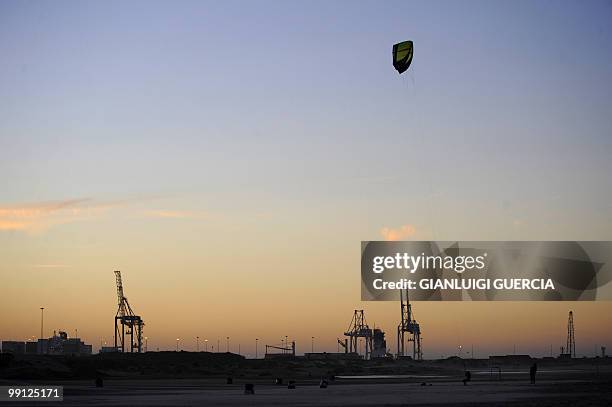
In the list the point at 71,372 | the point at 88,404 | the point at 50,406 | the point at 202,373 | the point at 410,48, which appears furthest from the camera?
the point at 202,373

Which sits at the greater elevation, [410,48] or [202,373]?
[410,48]

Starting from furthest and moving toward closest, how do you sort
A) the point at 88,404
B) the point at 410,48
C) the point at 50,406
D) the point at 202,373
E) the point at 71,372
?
the point at 202,373
the point at 71,372
the point at 410,48
the point at 88,404
the point at 50,406

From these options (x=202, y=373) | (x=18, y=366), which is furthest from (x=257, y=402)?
(x=202, y=373)

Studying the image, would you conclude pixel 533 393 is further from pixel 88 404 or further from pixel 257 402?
pixel 88 404

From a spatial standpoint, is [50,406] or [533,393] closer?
[50,406]

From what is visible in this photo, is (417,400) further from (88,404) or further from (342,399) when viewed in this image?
(88,404)

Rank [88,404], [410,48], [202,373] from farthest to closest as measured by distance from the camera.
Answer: [202,373] < [410,48] < [88,404]

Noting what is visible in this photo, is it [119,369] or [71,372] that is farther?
[119,369]

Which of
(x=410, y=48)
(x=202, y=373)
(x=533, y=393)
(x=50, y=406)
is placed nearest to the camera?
(x=50, y=406)

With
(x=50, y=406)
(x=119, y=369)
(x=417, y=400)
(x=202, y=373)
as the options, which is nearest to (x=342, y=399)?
(x=417, y=400)
